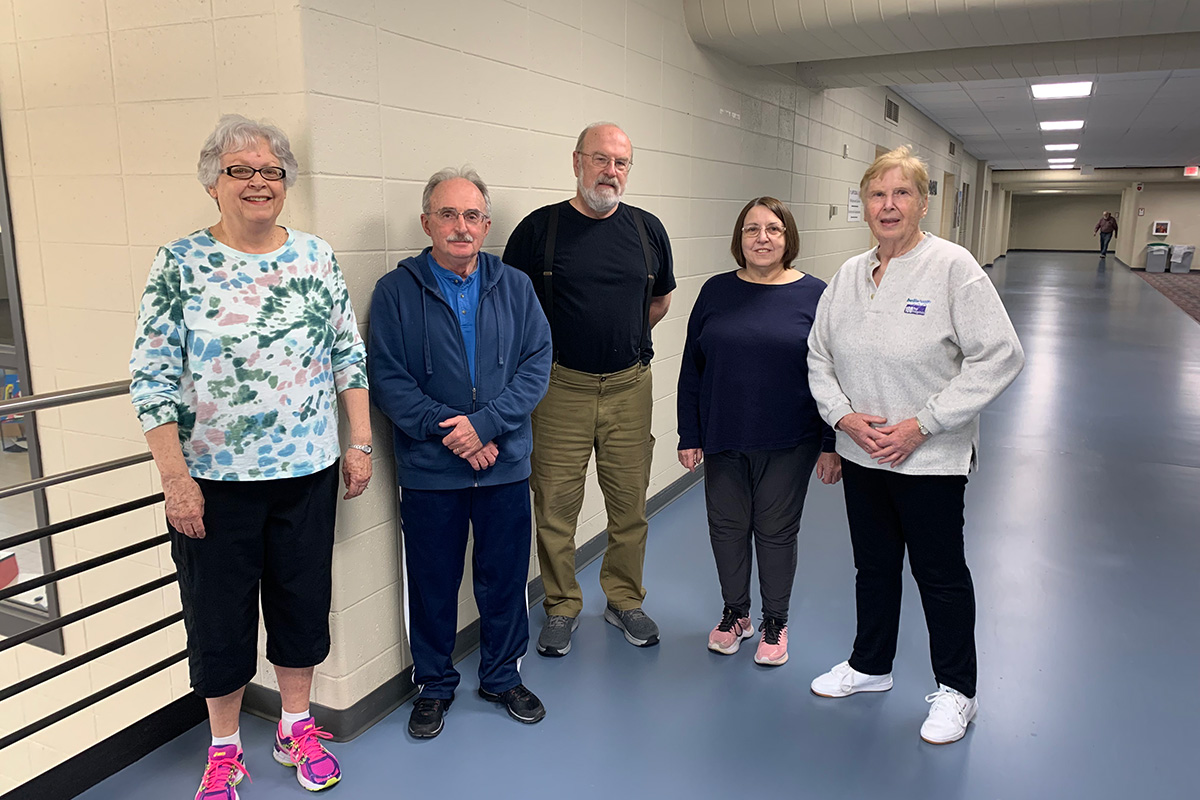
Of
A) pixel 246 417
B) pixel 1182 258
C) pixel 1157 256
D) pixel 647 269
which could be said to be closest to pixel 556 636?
pixel 647 269

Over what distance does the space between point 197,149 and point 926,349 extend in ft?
6.42

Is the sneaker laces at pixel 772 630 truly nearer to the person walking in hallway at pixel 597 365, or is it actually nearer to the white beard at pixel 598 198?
the person walking in hallway at pixel 597 365

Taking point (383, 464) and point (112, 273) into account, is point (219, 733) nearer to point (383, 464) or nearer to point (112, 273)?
point (383, 464)

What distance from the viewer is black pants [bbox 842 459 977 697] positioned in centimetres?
222

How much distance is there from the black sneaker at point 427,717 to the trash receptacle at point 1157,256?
24.0m

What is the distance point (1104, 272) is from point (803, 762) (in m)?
22.3

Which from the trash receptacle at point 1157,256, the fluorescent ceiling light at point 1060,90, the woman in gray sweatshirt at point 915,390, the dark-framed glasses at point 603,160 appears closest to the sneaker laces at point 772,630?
the woman in gray sweatshirt at point 915,390

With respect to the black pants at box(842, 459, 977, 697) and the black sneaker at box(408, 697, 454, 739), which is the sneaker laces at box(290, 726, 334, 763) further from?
the black pants at box(842, 459, 977, 697)

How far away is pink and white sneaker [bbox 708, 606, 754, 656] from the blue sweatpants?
71 centimetres

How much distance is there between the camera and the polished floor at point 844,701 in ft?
7.16

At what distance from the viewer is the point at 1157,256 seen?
69.2 feet

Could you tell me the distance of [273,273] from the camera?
188 centimetres

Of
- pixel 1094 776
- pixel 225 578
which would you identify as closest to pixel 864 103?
pixel 1094 776

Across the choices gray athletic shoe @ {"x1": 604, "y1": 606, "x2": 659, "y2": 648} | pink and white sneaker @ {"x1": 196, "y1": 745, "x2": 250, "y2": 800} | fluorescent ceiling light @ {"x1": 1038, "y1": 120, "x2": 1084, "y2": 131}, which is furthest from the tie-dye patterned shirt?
fluorescent ceiling light @ {"x1": 1038, "y1": 120, "x2": 1084, "y2": 131}
